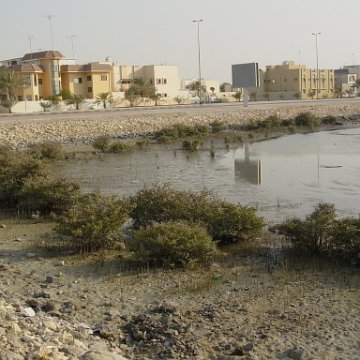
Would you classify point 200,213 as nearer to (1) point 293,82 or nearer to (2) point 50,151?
(2) point 50,151

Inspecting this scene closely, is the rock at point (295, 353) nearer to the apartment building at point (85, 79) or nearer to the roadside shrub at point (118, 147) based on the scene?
the roadside shrub at point (118, 147)

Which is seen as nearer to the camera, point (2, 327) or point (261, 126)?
point (2, 327)

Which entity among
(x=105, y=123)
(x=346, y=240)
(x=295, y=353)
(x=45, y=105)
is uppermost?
(x=45, y=105)

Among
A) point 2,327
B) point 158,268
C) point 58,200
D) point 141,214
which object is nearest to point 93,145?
point 58,200

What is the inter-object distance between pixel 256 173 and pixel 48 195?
11605 mm

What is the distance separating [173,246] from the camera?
1037cm

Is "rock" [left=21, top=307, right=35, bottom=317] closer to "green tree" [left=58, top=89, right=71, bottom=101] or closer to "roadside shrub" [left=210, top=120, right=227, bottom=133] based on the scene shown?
"roadside shrub" [left=210, top=120, right=227, bottom=133]

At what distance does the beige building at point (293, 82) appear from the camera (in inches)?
4438

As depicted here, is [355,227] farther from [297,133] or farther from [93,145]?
[297,133]

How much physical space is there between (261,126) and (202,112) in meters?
6.30

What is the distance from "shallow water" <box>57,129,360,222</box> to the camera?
59.4 ft

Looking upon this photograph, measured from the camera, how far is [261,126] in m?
51.0

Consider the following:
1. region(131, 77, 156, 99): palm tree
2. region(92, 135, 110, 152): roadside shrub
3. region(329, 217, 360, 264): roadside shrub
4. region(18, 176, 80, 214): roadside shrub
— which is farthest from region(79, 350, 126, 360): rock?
region(131, 77, 156, 99): palm tree

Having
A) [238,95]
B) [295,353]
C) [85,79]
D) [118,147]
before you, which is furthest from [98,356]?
[238,95]
